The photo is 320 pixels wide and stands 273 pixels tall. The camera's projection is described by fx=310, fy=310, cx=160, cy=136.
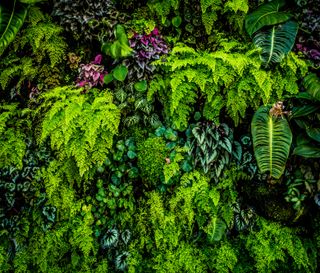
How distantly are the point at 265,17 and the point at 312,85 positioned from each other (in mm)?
932

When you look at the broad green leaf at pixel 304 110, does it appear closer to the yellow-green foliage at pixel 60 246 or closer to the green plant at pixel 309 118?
the green plant at pixel 309 118

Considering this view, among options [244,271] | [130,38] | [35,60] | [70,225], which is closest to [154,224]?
[70,225]

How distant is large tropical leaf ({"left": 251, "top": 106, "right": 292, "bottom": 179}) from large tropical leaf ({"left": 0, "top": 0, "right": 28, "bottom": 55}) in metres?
2.62

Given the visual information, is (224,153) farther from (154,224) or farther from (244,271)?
(244,271)

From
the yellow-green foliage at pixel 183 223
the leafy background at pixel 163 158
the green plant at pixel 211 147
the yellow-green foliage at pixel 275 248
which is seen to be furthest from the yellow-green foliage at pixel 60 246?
the yellow-green foliage at pixel 275 248

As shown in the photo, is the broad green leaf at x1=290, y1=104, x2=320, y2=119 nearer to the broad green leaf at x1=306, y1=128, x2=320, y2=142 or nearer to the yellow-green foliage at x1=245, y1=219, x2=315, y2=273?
the broad green leaf at x1=306, y1=128, x2=320, y2=142

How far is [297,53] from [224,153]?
4.66 feet

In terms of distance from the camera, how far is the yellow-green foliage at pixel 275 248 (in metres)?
3.22

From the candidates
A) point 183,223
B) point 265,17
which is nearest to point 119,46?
point 265,17

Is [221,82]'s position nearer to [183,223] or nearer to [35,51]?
[183,223]

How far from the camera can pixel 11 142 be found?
128 inches

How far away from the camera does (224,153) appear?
130 inches

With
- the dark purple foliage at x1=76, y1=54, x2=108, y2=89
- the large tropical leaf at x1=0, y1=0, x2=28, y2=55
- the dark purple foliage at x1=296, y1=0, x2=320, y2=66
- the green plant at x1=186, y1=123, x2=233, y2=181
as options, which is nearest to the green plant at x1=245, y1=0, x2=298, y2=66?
the dark purple foliage at x1=296, y1=0, x2=320, y2=66

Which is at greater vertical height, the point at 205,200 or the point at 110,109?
the point at 110,109
